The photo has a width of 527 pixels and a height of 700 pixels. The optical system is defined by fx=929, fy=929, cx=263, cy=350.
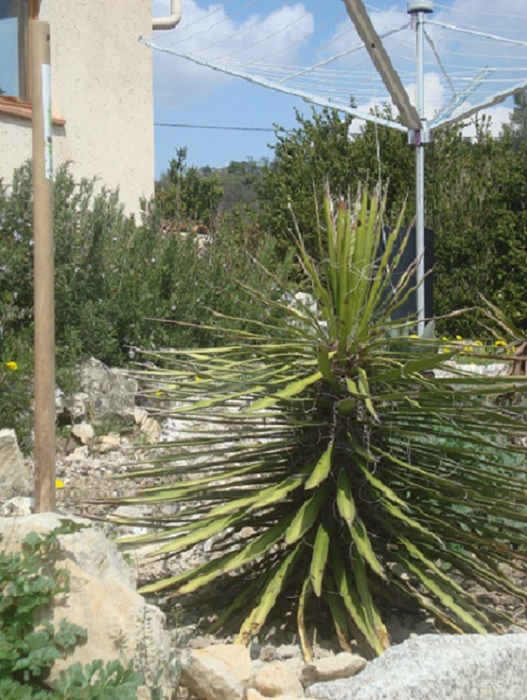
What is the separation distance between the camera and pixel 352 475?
3428 mm

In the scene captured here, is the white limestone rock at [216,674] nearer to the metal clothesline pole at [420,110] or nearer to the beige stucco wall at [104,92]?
the metal clothesline pole at [420,110]

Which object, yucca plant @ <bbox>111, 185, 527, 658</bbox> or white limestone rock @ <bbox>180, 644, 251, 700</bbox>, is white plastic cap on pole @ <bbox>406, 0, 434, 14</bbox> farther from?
white limestone rock @ <bbox>180, 644, 251, 700</bbox>

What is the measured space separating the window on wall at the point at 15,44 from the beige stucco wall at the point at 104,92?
0.16m

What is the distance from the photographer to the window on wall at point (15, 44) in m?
8.22

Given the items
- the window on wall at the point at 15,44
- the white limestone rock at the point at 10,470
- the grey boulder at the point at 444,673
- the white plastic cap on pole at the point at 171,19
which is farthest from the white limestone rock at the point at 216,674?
the white plastic cap on pole at the point at 171,19

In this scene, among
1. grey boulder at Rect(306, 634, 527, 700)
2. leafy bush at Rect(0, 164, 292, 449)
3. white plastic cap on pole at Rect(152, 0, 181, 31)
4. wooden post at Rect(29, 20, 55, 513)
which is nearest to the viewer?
grey boulder at Rect(306, 634, 527, 700)

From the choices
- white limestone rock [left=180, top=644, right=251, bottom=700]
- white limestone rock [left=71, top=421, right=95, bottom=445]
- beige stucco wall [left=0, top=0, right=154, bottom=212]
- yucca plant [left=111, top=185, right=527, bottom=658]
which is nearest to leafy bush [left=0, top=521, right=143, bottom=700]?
white limestone rock [left=180, top=644, right=251, bottom=700]

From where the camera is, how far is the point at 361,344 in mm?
3354

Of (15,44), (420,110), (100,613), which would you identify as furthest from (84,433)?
(420,110)

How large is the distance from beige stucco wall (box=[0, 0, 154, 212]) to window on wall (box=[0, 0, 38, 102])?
0.16m

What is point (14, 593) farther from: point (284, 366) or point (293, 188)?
point (293, 188)

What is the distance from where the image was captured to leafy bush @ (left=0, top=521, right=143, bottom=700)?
2.27 metres

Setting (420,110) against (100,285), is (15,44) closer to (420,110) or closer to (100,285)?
(100,285)

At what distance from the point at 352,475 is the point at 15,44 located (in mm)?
6379
